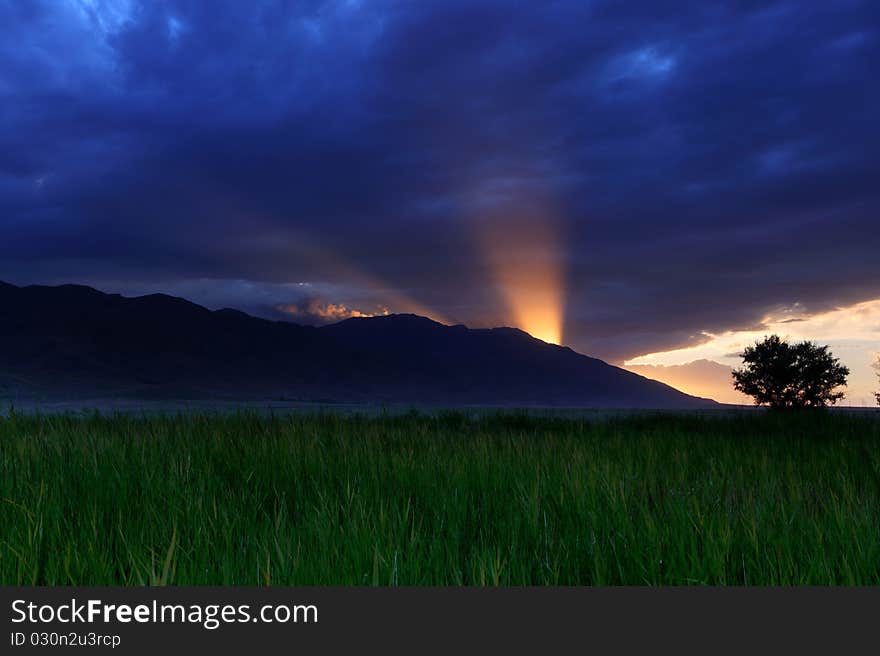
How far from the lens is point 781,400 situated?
3022cm

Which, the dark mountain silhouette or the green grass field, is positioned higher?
the dark mountain silhouette

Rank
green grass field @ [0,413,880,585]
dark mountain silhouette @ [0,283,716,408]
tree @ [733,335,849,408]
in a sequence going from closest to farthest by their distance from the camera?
green grass field @ [0,413,880,585]
tree @ [733,335,849,408]
dark mountain silhouette @ [0,283,716,408]

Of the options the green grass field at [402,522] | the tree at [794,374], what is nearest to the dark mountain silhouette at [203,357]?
the tree at [794,374]

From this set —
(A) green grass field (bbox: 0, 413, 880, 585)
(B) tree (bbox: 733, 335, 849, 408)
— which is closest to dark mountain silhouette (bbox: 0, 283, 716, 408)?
(B) tree (bbox: 733, 335, 849, 408)

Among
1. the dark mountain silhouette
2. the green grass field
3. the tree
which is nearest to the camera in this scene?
the green grass field

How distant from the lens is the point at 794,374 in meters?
30.1

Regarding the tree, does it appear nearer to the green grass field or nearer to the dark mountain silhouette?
the green grass field

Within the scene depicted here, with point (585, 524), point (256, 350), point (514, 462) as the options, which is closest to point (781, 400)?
point (514, 462)

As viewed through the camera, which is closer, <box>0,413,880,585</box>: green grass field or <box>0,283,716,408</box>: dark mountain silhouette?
<box>0,413,880,585</box>: green grass field

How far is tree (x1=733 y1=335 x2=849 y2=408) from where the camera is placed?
98.2 feet

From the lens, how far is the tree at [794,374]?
98.2 feet

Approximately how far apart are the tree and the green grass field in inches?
1049

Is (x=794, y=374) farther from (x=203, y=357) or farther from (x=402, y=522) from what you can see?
(x=203, y=357)

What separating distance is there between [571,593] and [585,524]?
89cm
